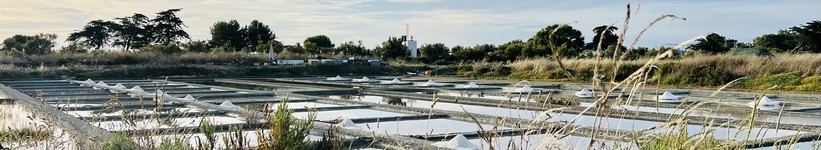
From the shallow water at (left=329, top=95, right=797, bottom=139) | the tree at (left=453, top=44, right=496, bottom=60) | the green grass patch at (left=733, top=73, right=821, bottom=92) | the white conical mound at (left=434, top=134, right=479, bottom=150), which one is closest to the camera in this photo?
the white conical mound at (left=434, top=134, right=479, bottom=150)

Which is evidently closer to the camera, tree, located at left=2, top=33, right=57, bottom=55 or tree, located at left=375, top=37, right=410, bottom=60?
tree, located at left=375, top=37, right=410, bottom=60

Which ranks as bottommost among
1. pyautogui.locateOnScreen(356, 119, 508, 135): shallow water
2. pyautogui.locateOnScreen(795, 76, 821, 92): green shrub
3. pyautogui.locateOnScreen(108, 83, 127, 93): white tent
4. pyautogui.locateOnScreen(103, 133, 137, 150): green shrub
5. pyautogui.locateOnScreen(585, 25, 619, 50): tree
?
pyautogui.locateOnScreen(108, 83, 127, 93): white tent

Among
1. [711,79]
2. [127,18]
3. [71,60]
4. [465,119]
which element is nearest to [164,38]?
[127,18]

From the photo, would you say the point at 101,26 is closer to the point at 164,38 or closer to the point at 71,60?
the point at 164,38

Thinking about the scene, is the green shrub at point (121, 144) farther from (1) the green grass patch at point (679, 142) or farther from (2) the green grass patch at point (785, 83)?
(2) the green grass patch at point (785, 83)

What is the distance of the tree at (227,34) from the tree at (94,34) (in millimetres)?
5140

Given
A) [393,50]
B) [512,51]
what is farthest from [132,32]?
[512,51]

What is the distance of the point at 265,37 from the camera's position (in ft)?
144

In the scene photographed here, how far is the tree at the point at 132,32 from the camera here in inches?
1619

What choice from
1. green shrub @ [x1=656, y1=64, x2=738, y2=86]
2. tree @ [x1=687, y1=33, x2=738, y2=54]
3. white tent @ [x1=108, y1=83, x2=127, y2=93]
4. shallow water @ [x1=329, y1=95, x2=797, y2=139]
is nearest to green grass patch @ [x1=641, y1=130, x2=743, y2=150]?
shallow water @ [x1=329, y1=95, x2=797, y2=139]

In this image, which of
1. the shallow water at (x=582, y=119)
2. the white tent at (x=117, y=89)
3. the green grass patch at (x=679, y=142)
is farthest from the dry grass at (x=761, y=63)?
the green grass patch at (x=679, y=142)

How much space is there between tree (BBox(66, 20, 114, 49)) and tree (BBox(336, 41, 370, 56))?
13523mm

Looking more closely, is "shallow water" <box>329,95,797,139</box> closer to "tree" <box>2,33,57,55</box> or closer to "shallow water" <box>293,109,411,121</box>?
"shallow water" <box>293,109,411,121</box>

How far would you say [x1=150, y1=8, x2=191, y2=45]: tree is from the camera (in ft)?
136
